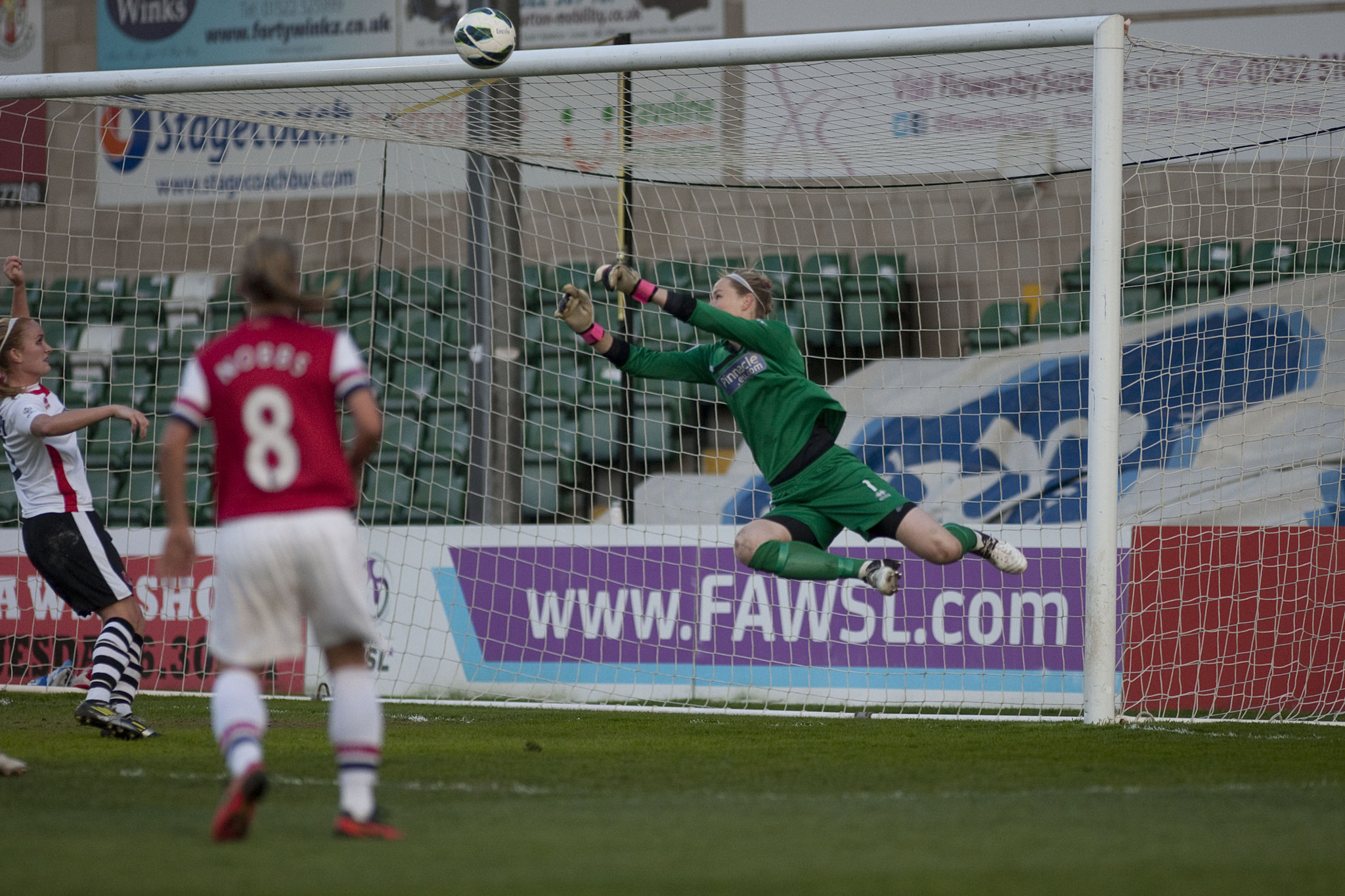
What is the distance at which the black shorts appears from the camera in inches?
241

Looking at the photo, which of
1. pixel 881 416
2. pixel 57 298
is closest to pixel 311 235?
pixel 57 298

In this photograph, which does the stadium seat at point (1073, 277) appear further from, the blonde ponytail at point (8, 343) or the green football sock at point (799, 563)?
the blonde ponytail at point (8, 343)

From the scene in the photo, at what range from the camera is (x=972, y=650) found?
317 inches

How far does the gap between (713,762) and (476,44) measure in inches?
147

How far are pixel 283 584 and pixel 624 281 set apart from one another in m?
2.61

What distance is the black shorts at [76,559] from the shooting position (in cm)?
612

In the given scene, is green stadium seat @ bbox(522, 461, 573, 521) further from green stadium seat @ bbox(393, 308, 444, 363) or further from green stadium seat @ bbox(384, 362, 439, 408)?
green stadium seat @ bbox(393, 308, 444, 363)

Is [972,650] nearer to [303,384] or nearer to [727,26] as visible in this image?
[303,384]

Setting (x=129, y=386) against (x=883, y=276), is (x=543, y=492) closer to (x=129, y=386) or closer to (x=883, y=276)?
(x=883, y=276)

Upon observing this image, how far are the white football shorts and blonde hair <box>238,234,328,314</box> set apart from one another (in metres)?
0.54

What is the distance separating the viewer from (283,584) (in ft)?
11.3

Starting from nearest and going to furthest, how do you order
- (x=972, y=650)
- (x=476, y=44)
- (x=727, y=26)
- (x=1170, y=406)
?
(x=476, y=44), (x=972, y=650), (x=1170, y=406), (x=727, y=26)

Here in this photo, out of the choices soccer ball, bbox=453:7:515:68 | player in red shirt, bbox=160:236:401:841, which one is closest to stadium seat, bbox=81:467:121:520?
soccer ball, bbox=453:7:515:68

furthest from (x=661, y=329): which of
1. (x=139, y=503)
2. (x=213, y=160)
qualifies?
(x=213, y=160)
